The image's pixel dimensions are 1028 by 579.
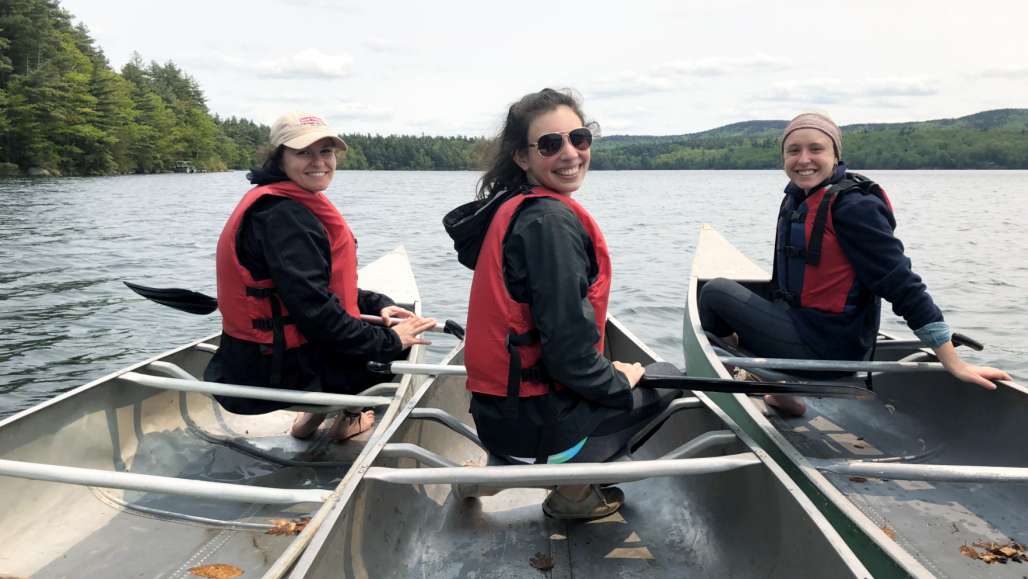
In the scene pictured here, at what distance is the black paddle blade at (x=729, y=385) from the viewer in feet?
9.47

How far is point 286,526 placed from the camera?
3.27 meters

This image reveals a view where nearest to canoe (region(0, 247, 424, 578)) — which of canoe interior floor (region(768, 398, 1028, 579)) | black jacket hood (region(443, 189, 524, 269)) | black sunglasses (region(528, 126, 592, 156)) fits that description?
black jacket hood (region(443, 189, 524, 269))

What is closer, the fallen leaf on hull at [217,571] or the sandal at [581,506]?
the fallen leaf on hull at [217,571]

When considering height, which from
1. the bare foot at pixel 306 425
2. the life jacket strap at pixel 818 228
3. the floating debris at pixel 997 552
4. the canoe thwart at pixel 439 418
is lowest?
the floating debris at pixel 997 552

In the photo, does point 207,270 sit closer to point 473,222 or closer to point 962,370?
point 473,222

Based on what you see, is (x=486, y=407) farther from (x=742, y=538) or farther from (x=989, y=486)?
(x=989, y=486)

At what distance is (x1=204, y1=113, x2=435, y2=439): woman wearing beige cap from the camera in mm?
3387

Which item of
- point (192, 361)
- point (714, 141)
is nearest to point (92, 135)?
point (192, 361)

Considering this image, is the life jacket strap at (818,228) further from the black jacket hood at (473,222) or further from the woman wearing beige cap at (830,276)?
the black jacket hood at (473,222)

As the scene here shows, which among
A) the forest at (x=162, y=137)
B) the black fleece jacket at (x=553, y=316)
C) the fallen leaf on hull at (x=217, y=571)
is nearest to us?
the black fleece jacket at (x=553, y=316)

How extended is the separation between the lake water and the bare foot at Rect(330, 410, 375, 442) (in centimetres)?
331

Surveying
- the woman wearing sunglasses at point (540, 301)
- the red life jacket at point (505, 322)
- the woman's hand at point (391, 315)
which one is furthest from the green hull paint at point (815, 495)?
the woman's hand at point (391, 315)

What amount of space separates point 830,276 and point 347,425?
285cm

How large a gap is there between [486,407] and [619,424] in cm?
55
